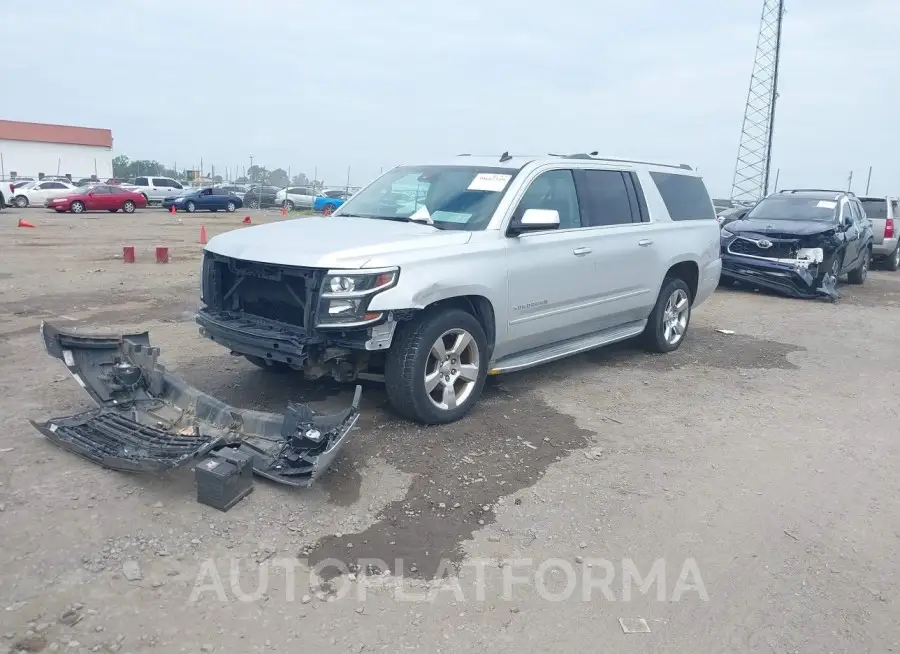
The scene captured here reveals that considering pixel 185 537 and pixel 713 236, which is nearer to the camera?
pixel 185 537

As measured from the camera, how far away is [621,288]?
21.9ft

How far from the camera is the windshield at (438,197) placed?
5520 millimetres

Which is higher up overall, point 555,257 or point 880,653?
point 555,257

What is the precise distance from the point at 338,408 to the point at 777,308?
8.44 meters

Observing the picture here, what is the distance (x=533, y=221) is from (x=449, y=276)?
2.76 ft

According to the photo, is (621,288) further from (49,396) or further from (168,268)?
(168,268)

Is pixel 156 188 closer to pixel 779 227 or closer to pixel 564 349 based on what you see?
pixel 779 227

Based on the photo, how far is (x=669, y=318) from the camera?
25.2 feet

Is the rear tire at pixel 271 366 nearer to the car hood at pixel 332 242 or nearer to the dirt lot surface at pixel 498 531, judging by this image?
the dirt lot surface at pixel 498 531

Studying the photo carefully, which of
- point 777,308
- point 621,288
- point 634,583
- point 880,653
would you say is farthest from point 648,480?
point 777,308

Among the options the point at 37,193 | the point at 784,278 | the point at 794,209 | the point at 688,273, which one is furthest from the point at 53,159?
the point at 688,273

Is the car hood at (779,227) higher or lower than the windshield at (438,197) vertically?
lower

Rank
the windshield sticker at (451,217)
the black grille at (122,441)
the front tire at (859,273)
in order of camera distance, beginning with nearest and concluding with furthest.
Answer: the black grille at (122,441) < the windshield sticker at (451,217) < the front tire at (859,273)

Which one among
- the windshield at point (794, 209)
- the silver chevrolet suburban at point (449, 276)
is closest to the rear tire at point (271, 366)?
the silver chevrolet suburban at point (449, 276)
